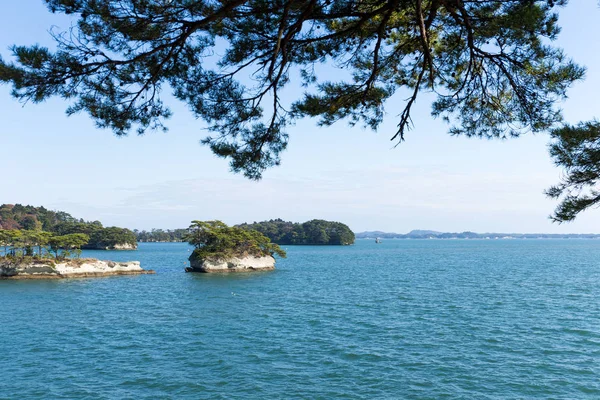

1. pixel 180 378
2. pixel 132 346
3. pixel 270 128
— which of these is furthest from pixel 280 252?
pixel 270 128

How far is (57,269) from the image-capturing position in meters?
44.7

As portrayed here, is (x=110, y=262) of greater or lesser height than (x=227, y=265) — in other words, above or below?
above

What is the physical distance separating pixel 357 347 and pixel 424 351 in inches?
103

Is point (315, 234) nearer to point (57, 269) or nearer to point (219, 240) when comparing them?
point (219, 240)

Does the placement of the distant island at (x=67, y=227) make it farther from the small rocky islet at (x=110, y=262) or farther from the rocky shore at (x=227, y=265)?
the rocky shore at (x=227, y=265)

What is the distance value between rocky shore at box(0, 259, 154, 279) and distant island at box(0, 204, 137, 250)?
6560 cm

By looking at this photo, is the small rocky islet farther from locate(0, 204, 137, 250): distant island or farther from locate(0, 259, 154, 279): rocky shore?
locate(0, 204, 137, 250): distant island

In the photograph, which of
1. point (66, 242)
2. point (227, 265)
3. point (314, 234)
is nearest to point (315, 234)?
point (314, 234)

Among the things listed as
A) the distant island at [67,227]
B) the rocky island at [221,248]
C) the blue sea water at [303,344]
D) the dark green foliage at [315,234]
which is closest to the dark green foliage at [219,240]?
the rocky island at [221,248]

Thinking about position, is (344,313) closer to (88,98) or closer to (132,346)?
(132,346)

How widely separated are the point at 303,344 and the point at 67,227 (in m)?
120

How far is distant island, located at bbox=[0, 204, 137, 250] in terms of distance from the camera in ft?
390

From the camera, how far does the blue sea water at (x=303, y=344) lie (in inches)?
526

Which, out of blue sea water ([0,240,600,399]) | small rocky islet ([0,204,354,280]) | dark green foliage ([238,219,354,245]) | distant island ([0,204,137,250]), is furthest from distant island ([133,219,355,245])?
blue sea water ([0,240,600,399])
